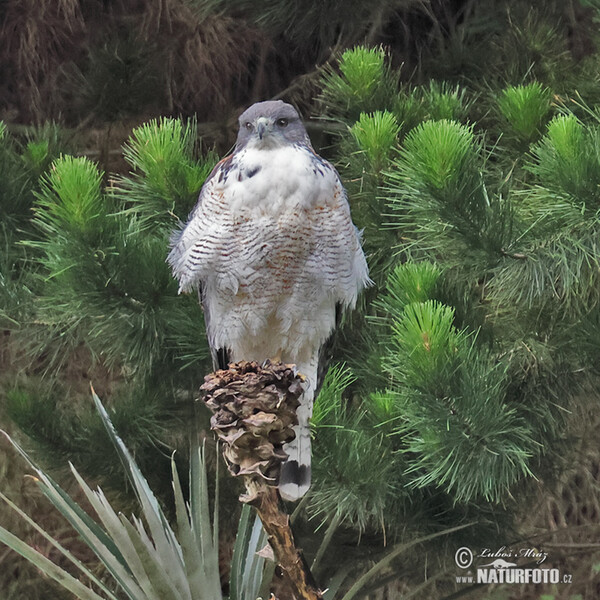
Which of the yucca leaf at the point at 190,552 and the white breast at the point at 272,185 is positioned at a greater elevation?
the white breast at the point at 272,185

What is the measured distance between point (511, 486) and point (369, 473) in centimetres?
58

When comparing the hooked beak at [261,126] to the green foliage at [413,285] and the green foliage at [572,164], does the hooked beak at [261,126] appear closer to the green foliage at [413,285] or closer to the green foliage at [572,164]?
the green foliage at [413,285]

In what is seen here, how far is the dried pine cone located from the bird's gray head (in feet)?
2.12

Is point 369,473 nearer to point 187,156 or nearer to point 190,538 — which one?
point 190,538

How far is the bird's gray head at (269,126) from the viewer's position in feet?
5.77

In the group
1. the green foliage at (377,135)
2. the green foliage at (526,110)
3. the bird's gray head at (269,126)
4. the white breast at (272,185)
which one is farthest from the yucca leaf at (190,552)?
the green foliage at (526,110)

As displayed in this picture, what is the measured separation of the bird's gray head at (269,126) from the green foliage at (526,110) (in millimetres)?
458

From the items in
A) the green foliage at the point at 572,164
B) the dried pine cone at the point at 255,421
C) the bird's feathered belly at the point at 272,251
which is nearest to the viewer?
the dried pine cone at the point at 255,421

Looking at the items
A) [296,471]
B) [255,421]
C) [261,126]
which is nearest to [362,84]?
→ [261,126]

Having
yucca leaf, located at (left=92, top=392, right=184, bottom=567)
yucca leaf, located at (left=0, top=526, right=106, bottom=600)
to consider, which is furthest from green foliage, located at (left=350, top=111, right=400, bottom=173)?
yucca leaf, located at (left=0, top=526, right=106, bottom=600)

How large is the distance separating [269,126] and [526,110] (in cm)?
56

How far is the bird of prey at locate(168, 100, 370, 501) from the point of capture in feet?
5.64

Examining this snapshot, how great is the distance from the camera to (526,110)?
197cm

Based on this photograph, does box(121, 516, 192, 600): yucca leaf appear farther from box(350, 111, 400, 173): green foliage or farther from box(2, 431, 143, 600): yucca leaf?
box(350, 111, 400, 173): green foliage
